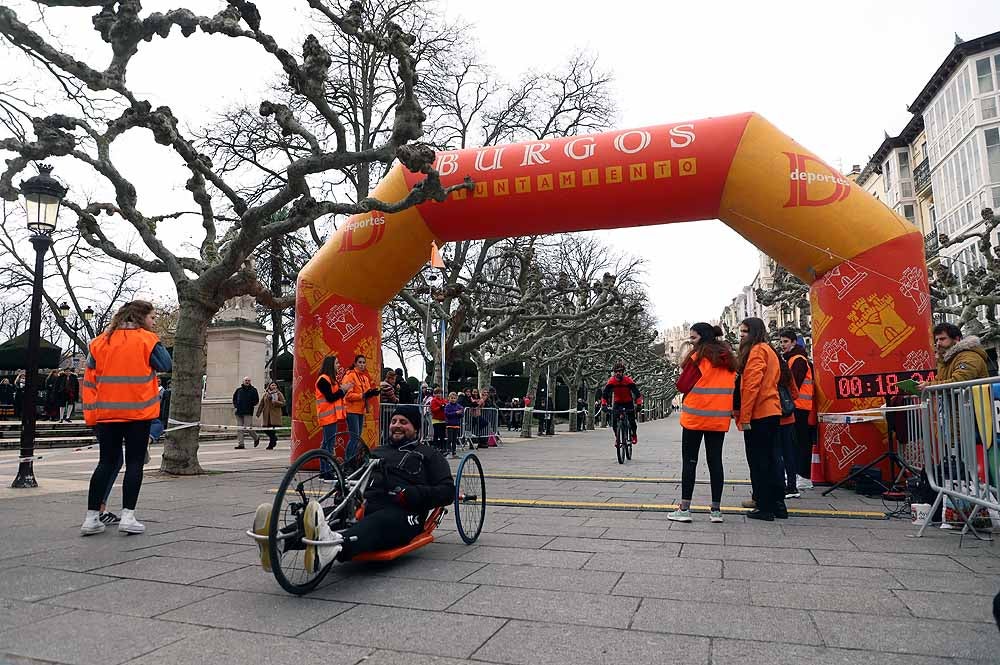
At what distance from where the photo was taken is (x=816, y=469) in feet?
28.5

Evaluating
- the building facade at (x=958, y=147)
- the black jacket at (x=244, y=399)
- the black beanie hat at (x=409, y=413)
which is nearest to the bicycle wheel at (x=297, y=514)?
the black beanie hat at (x=409, y=413)

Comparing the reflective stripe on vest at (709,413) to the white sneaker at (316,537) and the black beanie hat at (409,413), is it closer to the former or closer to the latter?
the black beanie hat at (409,413)

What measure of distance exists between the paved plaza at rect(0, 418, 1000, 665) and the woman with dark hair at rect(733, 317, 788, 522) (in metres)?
0.24

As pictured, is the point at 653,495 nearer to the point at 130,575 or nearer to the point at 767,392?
the point at 767,392

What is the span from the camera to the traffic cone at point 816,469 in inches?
340

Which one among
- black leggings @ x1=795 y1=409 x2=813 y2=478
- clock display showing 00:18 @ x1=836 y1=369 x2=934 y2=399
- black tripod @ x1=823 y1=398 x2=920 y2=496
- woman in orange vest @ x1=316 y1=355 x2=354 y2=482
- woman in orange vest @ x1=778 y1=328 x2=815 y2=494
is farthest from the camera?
woman in orange vest @ x1=316 y1=355 x2=354 y2=482

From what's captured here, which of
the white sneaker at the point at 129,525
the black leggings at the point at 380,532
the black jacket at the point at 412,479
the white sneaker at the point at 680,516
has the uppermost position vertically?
the black jacket at the point at 412,479

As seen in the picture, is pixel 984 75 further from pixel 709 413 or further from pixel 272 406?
pixel 709 413

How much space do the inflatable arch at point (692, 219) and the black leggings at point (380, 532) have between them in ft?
18.7

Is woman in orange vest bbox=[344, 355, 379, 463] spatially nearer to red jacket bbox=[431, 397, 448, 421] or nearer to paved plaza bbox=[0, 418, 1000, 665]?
paved plaza bbox=[0, 418, 1000, 665]

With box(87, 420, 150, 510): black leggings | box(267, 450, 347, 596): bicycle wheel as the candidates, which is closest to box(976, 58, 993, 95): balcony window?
box(267, 450, 347, 596): bicycle wheel

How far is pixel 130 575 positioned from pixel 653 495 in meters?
5.56

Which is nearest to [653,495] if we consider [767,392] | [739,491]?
[739,491]

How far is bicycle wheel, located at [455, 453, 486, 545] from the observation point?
5.12 m
